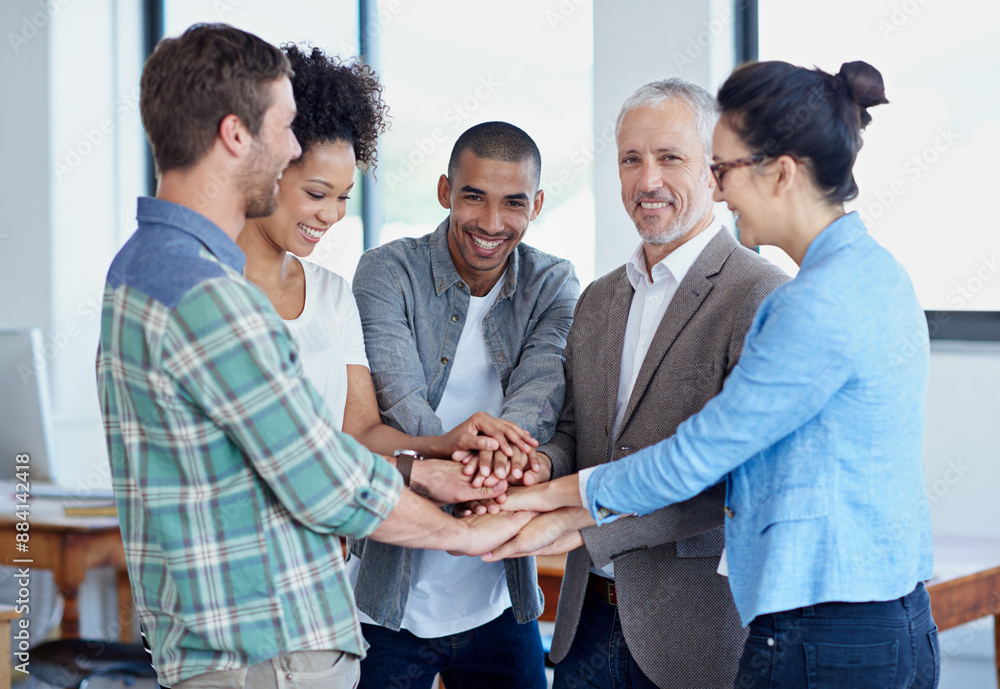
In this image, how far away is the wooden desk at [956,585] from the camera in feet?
8.22

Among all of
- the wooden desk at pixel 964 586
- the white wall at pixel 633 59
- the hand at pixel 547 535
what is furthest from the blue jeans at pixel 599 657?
the white wall at pixel 633 59

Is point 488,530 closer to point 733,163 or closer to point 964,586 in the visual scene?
point 733,163

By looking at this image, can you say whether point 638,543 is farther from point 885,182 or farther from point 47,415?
point 885,182

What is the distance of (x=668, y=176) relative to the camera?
183 centimetres

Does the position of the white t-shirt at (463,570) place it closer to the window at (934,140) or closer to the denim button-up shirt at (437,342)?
the denim button-up shirt at (437,342)

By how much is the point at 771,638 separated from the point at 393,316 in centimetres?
107

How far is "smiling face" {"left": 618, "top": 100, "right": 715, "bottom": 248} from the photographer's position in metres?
1.82

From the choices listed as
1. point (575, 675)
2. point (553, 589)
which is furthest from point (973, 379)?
point (575, 675)

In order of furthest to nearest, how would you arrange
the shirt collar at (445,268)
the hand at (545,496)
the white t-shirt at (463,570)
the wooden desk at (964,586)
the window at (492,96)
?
1. the window at (492,96)
2. the wooden desk at (964,586)
3. the shirt collar at (445,268)
4. the white t-shirt at (463,570)
5. the hand at (545,496)

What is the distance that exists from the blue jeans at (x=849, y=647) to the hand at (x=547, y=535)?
0.53 metres

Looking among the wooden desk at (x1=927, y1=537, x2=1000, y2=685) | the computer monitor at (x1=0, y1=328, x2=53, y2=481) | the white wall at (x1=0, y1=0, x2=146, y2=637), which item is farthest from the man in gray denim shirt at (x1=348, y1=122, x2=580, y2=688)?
the white wall at (x1=0, y1=0, x2=146, y2=637)

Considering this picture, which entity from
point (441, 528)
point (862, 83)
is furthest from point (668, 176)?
point (441, 528)

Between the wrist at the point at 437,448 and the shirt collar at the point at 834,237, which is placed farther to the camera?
the wrist at the point at 437,448

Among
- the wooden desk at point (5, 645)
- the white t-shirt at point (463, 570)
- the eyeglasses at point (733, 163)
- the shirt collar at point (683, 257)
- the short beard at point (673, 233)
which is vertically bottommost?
the wooden desk at point (5, 645)
